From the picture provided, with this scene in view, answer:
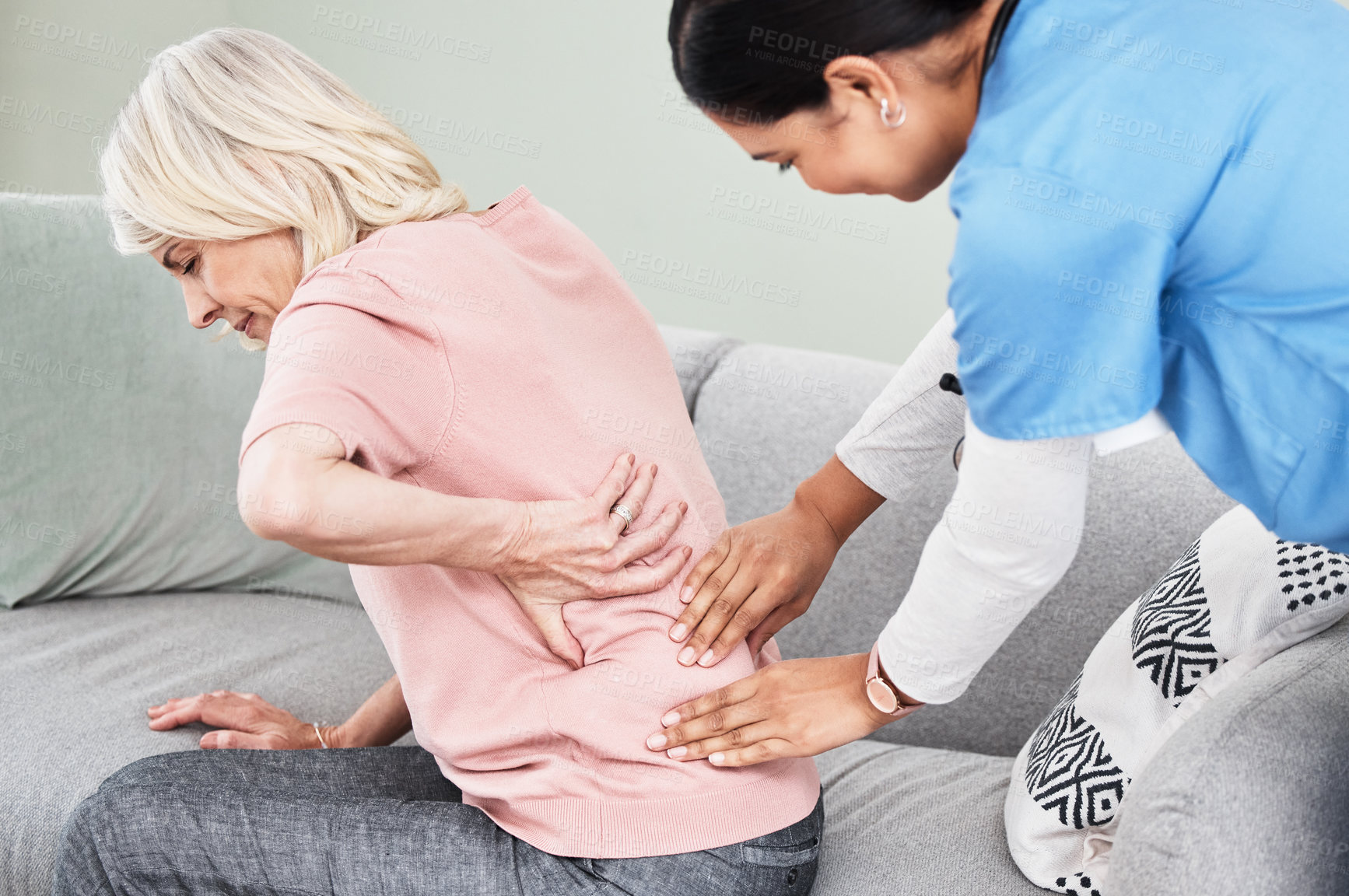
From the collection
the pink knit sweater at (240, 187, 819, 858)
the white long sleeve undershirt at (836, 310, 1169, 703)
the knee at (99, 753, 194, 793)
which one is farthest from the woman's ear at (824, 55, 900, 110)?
the knee at (99, 753, 194, 793)

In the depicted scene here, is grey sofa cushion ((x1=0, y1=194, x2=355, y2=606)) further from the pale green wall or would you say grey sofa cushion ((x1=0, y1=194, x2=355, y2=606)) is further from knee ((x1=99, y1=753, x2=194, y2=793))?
the pale green wall

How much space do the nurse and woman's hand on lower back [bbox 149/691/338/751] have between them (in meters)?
0.99

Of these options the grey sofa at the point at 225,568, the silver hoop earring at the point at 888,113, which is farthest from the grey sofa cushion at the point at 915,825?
the silver hoop earring at the point at 888,113

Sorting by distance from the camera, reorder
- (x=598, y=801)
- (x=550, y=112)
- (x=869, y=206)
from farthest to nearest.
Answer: (x=550, y=112) → (x=869, y=206) → (x=598, y=801)

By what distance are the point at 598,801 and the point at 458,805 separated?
177mm

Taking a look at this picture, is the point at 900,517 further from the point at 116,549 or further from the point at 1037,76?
the point at 116,549

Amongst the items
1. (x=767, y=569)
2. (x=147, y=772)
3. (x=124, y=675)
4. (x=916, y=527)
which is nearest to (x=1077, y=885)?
(x=767, y=569)

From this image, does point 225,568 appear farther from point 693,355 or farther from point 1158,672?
point 1158,672

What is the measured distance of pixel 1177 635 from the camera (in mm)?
1074

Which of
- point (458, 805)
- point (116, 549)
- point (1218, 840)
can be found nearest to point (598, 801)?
point (458, 805)

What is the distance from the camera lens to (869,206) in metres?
2.37

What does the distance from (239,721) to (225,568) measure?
1.74 ft

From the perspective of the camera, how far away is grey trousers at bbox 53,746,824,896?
0.91 meters

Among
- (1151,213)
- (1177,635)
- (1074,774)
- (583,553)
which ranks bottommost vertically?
(1074,774)
